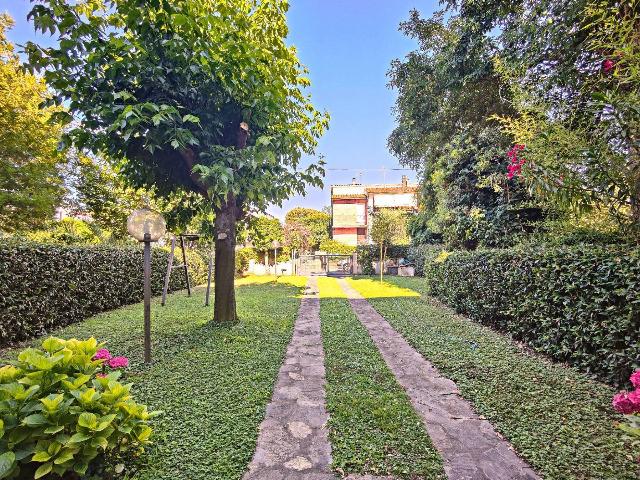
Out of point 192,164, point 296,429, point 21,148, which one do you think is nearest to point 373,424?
point 296,429

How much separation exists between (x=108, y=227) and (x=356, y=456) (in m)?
14.3

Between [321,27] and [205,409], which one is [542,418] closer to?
[205,409]

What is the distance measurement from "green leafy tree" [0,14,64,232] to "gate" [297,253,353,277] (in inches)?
520

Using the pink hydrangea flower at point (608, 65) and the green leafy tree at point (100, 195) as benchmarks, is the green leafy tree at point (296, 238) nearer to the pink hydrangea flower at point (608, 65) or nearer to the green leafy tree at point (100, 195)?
the green leafy tree at point (100, 195)

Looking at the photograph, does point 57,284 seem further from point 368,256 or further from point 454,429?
point 368,256

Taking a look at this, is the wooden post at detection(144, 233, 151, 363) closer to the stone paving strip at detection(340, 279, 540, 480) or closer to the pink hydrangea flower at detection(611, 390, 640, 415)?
the stone paving strip at detection(340, 279, 540, 480)

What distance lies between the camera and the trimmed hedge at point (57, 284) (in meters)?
4.55

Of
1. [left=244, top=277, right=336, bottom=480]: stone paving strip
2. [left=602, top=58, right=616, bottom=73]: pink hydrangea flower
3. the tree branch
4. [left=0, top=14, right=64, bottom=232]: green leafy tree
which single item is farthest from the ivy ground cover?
[left=0, top=14, right=64, bottom=232]: green leafy tree

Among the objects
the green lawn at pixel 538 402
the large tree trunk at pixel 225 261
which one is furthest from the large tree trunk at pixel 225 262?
the green lawn at pixel 538 402

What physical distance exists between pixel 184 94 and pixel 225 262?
264 centimetres

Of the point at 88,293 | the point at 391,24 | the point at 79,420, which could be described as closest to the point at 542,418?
the point at 79,420

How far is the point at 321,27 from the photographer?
845 cm

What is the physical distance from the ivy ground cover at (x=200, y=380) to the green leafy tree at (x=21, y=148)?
17.9ft

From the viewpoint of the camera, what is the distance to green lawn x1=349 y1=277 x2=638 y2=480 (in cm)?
190
